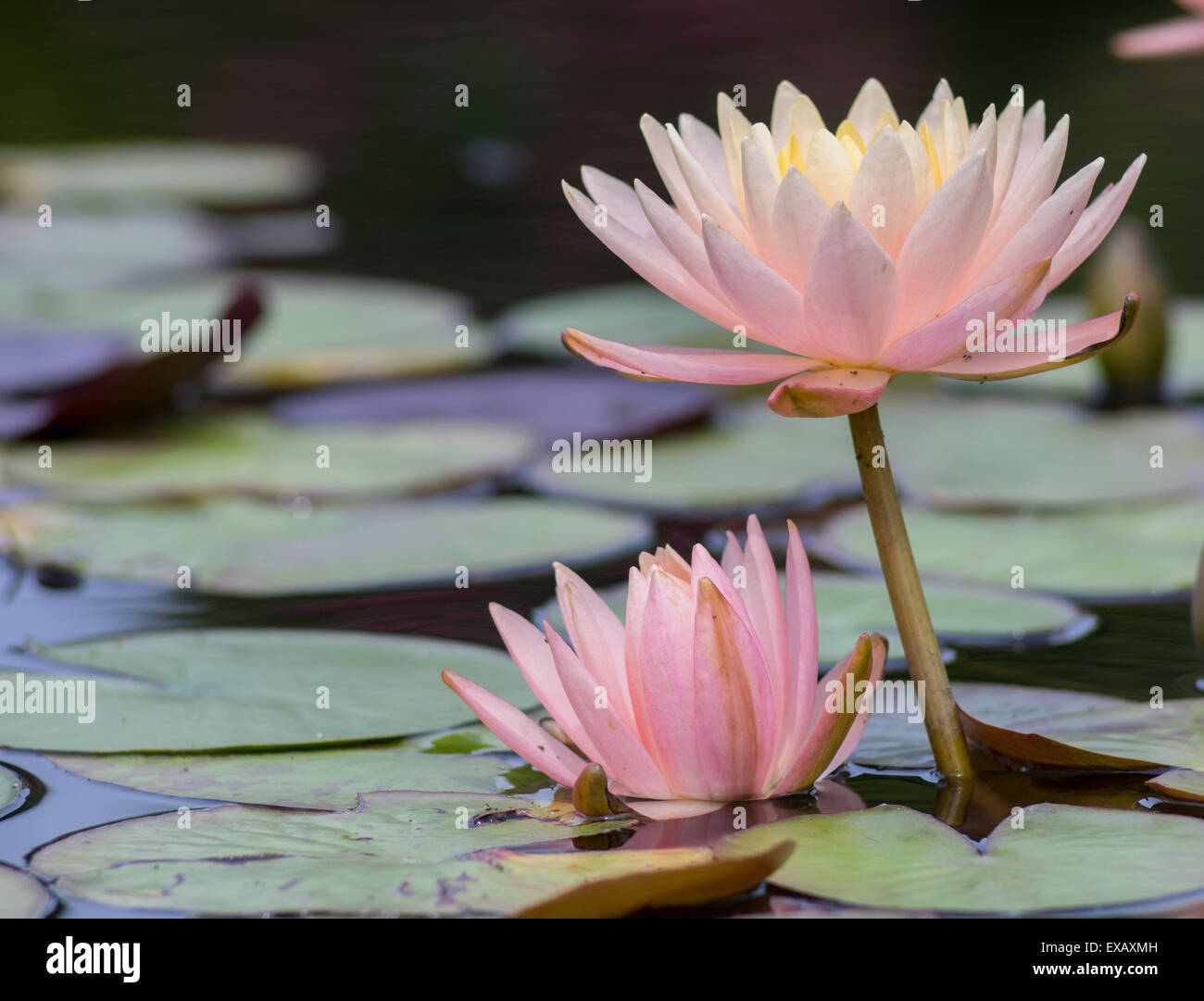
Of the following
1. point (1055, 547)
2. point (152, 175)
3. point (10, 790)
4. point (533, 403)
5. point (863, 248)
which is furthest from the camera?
point (152, 175)

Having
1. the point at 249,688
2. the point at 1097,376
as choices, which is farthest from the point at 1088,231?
the point at 1097,376

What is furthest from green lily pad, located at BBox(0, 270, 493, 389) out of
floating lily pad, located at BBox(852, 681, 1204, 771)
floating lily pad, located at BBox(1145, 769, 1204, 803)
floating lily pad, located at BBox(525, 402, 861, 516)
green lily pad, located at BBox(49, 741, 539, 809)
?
floating lily pad, located at BBox(1145, 769, 1204, 803)

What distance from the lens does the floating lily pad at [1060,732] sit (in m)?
1.09

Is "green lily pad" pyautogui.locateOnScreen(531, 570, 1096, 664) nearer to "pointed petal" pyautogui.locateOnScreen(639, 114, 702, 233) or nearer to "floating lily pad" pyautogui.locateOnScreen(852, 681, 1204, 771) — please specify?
"floating lily pad" pyautogui.locateOnScreen(852, 681, 1204, 771)

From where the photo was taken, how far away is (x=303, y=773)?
115cm

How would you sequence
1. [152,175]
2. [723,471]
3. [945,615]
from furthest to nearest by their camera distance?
1. [152,175]
2. [723,471]
3. [945,615]

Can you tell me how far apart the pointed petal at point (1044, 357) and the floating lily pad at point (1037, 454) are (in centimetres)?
93

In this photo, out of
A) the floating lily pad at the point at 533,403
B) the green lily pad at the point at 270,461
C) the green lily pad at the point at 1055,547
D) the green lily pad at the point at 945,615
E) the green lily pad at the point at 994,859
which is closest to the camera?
the green lily pad at the point at 994,859

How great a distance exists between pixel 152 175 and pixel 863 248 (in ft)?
13.2

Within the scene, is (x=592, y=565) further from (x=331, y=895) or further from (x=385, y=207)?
(x=385, y=207)

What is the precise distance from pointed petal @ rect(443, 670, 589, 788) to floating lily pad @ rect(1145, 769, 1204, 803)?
42cm

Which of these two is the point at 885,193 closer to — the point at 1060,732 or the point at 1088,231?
the point at 1088,231

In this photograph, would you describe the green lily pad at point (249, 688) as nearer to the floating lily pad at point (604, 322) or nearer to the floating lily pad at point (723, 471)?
the floating lily pad at point (723, 471)

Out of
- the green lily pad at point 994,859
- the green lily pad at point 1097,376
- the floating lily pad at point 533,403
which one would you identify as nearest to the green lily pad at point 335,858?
the green lily pad at point 994,859
